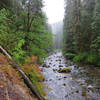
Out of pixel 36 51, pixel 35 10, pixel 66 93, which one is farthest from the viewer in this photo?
pixel 35 10

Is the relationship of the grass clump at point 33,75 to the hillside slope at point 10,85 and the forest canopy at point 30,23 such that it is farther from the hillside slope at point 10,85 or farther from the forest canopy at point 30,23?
the forest canopy at point 30,23

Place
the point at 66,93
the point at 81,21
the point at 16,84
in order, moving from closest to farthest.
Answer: the point at 16,84 < the point at 66,93 < the point at 81,21

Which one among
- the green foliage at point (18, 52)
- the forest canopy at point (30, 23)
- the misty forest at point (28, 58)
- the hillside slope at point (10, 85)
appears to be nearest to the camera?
the hillside slope at point (10, 85)

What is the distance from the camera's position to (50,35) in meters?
8.25

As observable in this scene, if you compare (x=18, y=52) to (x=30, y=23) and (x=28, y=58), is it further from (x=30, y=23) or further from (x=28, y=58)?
(x=30, y=23)

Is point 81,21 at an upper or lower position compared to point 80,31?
upper

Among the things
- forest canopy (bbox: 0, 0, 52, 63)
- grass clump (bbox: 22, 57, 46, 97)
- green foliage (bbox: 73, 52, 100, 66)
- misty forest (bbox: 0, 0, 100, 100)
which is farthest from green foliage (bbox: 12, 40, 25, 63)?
green foliage (bbox: 73, 52, 100, 66)

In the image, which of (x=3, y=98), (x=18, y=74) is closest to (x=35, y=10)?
(x=18, y=74)

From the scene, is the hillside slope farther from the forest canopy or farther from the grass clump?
the forest canopy

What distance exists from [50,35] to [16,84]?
5.76 metres

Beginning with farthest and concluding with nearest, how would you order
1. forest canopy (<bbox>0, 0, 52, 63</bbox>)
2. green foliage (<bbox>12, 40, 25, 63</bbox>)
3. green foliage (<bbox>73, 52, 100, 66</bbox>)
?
green foliage (<bbox>73, 52, 100, 66</bbox>) → forest canopy (<bbox>0, 0, 52, 63</bbox>) → green foliage (<bbox>12, 40, 25, 63</bbox>)

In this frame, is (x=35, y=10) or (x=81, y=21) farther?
(x=81, y=21)

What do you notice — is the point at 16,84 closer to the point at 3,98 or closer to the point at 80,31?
the point at 3,98

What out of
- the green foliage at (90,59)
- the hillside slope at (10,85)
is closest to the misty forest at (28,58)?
the hillside slope at (10,85)
